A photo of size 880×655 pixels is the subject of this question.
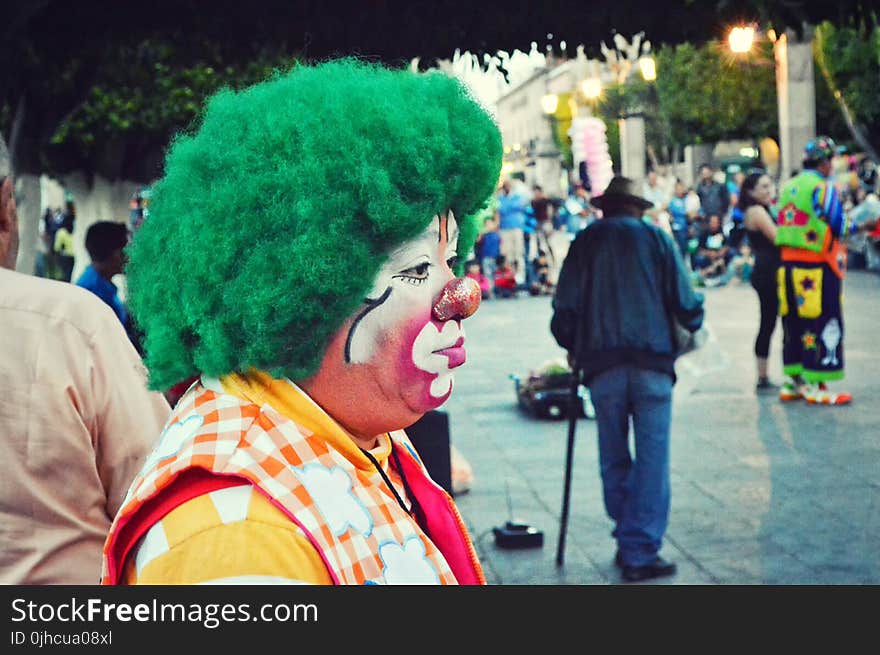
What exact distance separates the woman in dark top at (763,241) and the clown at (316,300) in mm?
8416

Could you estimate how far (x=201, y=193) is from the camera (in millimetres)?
1734

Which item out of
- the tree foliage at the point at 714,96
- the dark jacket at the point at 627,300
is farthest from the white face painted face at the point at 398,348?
the tree foliage at the point at 714,96

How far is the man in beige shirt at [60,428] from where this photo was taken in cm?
246

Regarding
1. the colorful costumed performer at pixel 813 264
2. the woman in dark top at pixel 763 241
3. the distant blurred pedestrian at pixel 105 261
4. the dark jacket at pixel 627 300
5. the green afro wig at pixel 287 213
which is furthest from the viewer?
the woman in dark top at pixel 763 241

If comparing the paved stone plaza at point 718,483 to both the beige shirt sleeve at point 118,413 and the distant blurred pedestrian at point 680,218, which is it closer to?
the beige shirt sleeve at point 118,413

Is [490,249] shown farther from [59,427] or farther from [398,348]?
[398,348]

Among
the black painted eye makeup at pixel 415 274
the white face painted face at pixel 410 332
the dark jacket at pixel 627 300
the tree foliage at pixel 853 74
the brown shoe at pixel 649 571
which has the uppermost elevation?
the tree foliage at pixel 853 74

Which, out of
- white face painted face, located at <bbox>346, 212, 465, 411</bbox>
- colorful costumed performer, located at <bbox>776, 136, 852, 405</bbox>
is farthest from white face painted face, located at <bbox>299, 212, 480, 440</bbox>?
colorful costumed performer, located at <bbox>776, 136, 852, 405</bbox>

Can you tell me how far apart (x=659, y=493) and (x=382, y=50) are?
86.2 inches

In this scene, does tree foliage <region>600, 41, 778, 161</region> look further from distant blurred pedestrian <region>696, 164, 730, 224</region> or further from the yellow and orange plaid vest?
the yellow and orange plaid vest

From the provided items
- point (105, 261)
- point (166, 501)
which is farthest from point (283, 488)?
point (105, 261)

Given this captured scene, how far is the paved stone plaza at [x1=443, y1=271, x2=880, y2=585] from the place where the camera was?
596 centimetres

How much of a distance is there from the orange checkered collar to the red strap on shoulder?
18 centimetres
